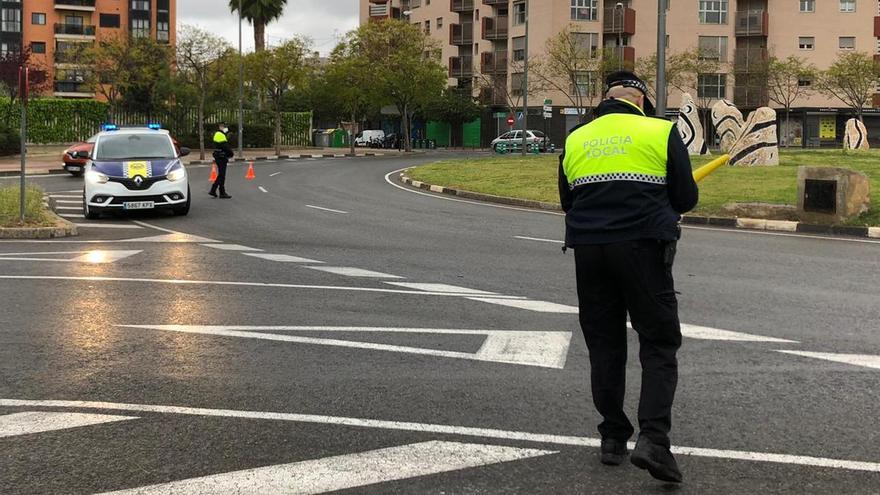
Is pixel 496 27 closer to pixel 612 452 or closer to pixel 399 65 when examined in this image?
pixel 399 65

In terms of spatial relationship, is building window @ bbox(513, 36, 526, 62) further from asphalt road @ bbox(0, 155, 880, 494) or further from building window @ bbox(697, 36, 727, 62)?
asphalt road @ bbox(0, 155, 880, 494)

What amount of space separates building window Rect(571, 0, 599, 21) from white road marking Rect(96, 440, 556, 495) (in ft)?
222

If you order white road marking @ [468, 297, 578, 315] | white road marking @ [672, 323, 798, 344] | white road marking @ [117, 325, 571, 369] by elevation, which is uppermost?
white road marking @ [468, 297, 578, 315]

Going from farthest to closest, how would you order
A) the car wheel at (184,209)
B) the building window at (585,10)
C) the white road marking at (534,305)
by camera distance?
the building window at (585,10) < the car wheel at (184,209) < the white road marking at (534,305)

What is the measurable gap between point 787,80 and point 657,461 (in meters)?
66.4

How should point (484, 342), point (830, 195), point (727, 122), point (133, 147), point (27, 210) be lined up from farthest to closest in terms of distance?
1. point (727, 122)
2. point (133, 147)
3. point (830, 195)
4. point (27, 210)
5. point (484, 342)

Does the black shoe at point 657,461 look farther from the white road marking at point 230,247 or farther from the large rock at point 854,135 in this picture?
the large rock at point 854,135

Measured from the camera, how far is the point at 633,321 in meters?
4.27

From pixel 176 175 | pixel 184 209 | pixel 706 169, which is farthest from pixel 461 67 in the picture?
pixel 706 169

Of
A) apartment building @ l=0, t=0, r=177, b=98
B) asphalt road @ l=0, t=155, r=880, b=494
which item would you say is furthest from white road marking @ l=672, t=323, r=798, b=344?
apartment building @ l=0, t=0, r=177, b=98

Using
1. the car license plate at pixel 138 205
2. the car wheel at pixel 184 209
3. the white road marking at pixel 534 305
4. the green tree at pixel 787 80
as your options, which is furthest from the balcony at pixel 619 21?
the white road marking at pixel 534 305

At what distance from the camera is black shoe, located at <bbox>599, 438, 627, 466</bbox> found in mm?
4207

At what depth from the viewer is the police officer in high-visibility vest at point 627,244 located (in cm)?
412

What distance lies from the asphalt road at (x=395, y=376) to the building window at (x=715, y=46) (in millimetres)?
59933
